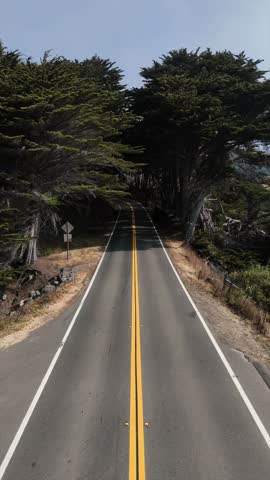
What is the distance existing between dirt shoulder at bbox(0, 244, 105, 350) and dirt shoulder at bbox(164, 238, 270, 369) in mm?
5690

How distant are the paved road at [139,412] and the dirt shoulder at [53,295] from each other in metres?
1.86

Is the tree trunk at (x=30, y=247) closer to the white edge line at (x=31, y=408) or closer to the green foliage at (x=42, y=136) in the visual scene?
the green foliage at (x=42, y=136)

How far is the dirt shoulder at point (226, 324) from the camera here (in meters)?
12.7

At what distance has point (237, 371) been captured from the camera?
10.9 metres

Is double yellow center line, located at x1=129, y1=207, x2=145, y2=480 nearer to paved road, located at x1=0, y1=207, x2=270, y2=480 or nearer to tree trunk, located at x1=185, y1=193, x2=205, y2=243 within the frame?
paved road, located at x1=0, y1=207, x2=270, y2=480

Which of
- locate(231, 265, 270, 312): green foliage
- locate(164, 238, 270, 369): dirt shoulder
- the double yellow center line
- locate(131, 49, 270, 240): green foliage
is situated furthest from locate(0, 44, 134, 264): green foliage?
locate(231, 265, 270, 312): green foliage

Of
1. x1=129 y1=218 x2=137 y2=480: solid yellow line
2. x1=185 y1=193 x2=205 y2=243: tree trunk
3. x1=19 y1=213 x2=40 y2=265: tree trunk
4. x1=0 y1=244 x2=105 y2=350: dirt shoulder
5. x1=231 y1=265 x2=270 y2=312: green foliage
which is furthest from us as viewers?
x1=185 y1=193 x2=205 y2=243: tree trunk

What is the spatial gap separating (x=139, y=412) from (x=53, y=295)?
10.1 m

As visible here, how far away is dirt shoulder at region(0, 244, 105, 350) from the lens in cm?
1439

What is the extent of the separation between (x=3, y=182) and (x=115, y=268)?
7.91 meters

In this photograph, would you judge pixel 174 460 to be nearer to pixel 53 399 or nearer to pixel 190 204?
pixel 53 399

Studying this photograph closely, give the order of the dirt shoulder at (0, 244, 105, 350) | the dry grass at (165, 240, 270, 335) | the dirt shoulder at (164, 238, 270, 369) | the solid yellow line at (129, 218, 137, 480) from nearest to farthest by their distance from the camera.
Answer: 1. the solid yellow line at (129, 218, 137, 480)
2. the dirt shoulder at (164, 238, 270, 369)
3. the dirt shoulder at (0, 244, 105, 350)
4. the dry grass at (165, 240, 270, 335)

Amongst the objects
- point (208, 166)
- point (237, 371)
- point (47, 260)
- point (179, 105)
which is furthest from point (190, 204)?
point (237, 371)

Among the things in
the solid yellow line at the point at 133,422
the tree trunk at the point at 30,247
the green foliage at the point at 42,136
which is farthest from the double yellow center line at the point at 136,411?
the tree trunk at the point at 30,247
